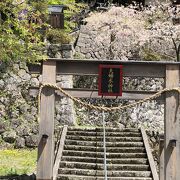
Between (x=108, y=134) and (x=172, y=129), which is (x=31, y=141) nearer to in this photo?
(x=108, y=134)

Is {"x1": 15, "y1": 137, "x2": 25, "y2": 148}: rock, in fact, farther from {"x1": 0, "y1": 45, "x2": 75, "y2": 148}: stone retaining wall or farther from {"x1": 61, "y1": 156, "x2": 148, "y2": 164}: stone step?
{"x1": 61, "y1": 156, "x2": 148, "y2": 164}: stone step

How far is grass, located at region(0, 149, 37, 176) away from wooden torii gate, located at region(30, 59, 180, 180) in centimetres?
303

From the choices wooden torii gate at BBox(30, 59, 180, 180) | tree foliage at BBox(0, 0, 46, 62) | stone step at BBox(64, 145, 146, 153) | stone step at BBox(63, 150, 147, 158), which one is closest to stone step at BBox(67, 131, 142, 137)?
stone step at BBox(64, 145, 146, 153)

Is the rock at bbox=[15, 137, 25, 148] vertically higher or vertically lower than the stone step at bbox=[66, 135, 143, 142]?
lower

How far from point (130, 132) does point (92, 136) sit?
1174mm

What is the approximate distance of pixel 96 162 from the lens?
11086 mm

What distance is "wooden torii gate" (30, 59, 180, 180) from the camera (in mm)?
7641

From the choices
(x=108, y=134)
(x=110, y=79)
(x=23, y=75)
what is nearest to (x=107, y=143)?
(x=108, y=134)

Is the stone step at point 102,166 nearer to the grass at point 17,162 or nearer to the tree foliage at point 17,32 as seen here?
the grass at point 17,162

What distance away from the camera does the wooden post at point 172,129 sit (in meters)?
7.62

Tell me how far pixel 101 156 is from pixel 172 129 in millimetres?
4029

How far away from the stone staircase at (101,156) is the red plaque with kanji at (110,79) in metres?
3.07

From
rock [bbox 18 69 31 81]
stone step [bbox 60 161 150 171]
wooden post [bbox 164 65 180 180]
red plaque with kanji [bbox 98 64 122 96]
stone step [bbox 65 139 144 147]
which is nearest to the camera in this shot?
wooden post [bbox 164 65 180 180]

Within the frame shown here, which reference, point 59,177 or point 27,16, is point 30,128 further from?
point 27,16
